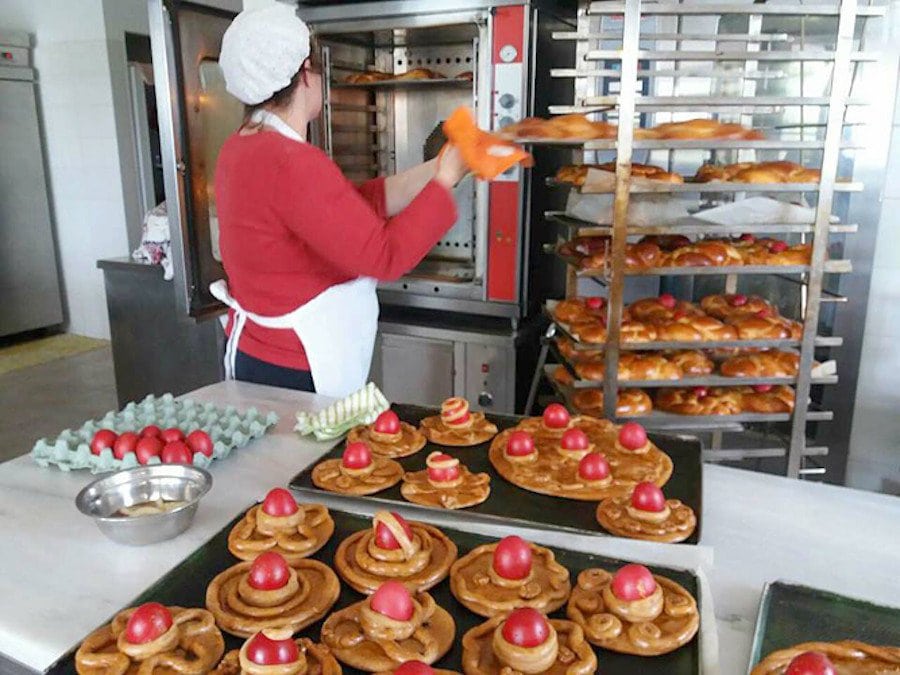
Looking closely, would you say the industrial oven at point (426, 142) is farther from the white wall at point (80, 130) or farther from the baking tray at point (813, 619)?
the white wall at point (80, 130)

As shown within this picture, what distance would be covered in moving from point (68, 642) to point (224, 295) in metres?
1.27

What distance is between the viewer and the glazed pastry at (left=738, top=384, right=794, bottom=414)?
245cm

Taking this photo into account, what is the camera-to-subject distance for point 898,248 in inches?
113

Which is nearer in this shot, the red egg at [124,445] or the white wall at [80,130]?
the red egg at [124,445]

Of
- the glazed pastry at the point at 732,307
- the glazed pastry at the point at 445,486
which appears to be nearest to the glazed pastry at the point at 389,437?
the glazed pastry at the point at 445,486

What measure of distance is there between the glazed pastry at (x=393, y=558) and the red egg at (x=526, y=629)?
0.18 metres

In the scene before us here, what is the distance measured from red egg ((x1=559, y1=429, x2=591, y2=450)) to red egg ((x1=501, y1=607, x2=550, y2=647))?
551 mm

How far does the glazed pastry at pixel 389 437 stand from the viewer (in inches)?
57.0

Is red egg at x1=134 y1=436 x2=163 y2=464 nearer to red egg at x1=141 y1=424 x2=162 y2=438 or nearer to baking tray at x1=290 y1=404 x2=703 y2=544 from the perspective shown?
red egg at x1=141 y1=424 x2=162 y2=438

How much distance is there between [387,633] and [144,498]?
0.60 m

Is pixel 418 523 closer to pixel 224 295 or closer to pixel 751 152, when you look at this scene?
pixel 224 295

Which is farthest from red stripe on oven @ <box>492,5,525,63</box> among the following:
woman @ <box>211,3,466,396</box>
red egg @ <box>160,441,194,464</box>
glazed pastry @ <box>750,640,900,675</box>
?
glazed pastry @ <box>750,640,900,675</box>

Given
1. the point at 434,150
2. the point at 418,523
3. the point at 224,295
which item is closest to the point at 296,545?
the point at 418,523

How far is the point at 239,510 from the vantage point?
51.1 inches
